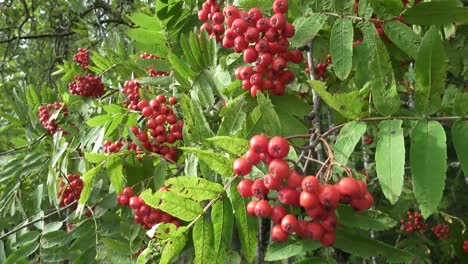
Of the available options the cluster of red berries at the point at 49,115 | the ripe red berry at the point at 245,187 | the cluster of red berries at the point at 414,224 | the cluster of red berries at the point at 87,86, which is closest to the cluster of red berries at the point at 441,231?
the cluster of red berries at the point at 414,224

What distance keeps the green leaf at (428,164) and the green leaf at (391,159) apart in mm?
59

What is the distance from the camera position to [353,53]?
223 centimetres

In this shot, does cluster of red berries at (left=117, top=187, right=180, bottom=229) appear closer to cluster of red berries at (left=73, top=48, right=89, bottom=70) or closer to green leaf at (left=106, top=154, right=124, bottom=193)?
green leaf at (left=106, top=154, right=124, bottom=193)

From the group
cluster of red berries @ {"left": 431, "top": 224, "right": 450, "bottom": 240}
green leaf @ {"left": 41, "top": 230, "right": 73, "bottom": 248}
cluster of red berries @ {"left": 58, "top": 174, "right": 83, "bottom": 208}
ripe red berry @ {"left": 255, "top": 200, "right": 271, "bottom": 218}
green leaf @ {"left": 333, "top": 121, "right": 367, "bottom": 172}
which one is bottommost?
cluster of red berries @ {"left": 431, "top": 224, "right": 450, "bottom": 240}

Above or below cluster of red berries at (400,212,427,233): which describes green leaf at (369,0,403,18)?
above

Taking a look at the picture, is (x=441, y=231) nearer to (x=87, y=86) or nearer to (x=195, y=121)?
(x=87, y=86)

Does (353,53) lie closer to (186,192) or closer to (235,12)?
(235,12)

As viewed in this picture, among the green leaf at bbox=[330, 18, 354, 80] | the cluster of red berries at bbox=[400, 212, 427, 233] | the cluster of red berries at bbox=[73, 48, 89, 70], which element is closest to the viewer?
the green leaf at bbox=[330, 18, 354, 80]

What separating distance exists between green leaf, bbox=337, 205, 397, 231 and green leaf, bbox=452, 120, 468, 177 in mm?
340

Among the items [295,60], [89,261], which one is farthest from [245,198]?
[89,261]

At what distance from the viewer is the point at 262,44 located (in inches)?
84.5

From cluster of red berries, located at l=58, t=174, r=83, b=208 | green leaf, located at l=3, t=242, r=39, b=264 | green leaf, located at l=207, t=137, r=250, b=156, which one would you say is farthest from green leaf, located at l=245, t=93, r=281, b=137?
green leaf, located at l=3, t=242, r=39, b=264

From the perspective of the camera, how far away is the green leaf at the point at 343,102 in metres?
1.83

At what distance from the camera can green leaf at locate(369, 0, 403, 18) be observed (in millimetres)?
2150
